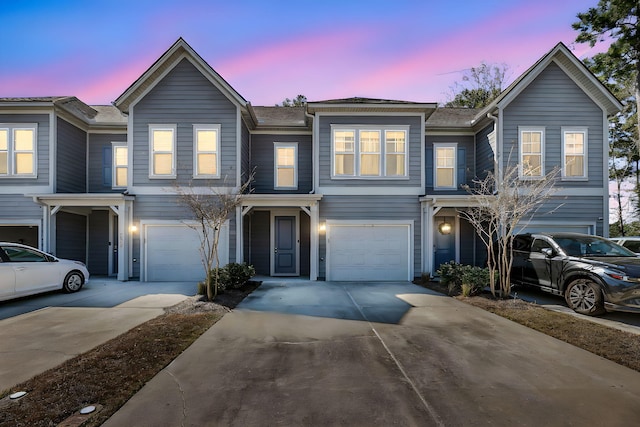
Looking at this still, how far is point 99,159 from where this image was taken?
12.9 m

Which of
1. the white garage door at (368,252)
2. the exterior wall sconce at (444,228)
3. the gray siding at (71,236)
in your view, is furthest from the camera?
the exterior wall sconce at (444,228)

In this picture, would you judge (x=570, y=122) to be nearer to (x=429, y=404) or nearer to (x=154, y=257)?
(x=429, y=404)

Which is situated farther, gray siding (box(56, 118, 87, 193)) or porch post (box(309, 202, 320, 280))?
gray siding (box(56, 118, 87, 193))

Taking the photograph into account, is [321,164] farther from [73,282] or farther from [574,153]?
[574,153]

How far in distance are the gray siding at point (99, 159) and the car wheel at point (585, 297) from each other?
14828 millimetres

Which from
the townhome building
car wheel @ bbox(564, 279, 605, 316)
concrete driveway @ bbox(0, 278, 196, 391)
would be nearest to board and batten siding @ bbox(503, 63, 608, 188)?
the townhome building

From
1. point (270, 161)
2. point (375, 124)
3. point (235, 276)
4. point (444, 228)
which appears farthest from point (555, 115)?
point (235, 276)

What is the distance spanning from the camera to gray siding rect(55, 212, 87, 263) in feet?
38.1

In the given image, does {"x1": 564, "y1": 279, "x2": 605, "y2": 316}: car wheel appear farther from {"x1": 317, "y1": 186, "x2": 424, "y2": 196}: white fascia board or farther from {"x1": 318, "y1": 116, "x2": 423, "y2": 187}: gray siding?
{"x1": 318, "y1": 116, "x2": 423, "y2": 187}: gray siding

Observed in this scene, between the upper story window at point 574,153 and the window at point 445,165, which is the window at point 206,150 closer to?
the window at point 445,165

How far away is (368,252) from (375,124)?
4383 mm

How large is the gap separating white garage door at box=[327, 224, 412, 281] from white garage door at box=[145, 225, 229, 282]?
3.66m

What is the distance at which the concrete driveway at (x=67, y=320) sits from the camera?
4449mm

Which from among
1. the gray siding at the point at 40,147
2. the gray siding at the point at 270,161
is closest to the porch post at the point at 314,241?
the gray siding at the point at 270,161
